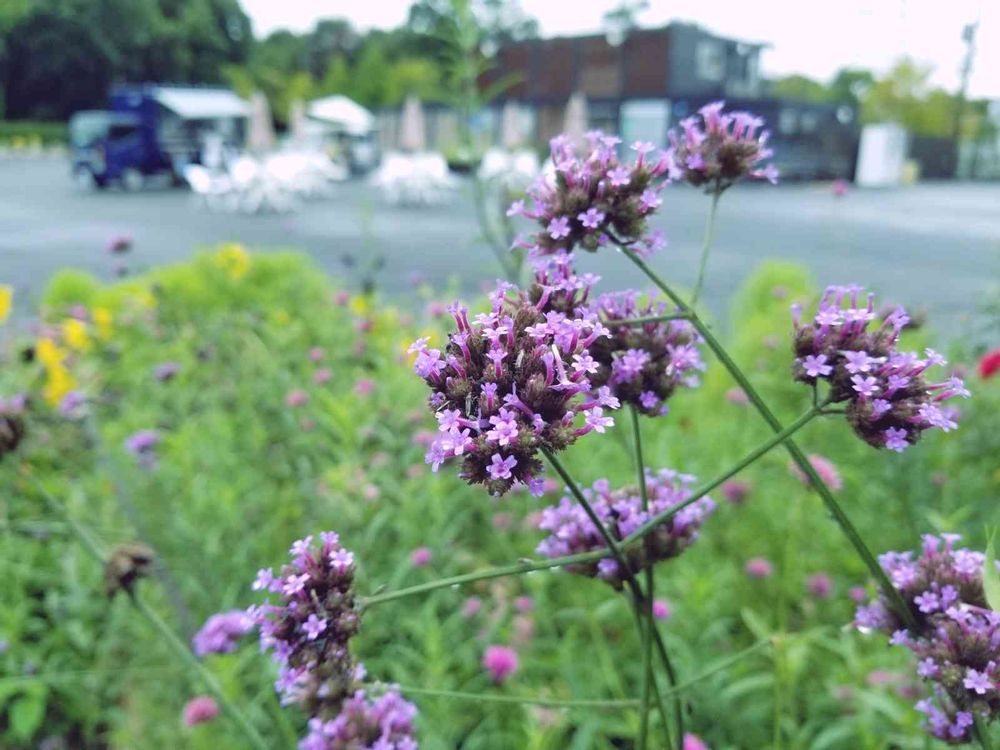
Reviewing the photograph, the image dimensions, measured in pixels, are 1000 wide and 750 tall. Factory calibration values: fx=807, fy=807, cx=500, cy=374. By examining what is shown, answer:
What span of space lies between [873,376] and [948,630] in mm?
268

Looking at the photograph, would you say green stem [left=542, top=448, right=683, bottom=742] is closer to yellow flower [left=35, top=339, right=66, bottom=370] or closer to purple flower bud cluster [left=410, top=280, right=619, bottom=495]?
purple flower bud cluster [left=410, top=280, right=619, bottom=495]

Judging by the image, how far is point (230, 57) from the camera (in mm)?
48688

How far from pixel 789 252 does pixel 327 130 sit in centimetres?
2708

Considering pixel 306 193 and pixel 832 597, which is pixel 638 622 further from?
pixel 306 193

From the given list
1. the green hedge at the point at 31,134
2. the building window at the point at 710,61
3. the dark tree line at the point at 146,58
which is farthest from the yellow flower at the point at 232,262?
the green hedge at the point at 31,134

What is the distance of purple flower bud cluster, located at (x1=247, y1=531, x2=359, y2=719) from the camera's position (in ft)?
2.68

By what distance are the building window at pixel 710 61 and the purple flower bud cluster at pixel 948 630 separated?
3444cm

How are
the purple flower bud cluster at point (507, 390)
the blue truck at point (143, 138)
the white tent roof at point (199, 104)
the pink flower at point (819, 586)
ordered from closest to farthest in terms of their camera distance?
the purple flower bud cluster at point (507, 390) → the pink flower at point (819, 586) → the blue truck at point (143, 138) → the white tent roof at point (199, 104)

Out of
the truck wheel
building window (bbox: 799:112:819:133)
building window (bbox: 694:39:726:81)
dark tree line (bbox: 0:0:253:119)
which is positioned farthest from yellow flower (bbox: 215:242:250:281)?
dark tree line (bbox: 0:0:253:119)

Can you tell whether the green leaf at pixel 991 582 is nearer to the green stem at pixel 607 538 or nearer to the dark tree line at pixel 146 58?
the green stem at pixel 607 538

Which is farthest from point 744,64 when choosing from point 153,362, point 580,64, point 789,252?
point 153,362

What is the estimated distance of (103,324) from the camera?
482cm

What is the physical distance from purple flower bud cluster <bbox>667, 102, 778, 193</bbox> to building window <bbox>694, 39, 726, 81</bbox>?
34.0 m

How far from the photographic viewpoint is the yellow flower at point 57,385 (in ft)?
10.7
